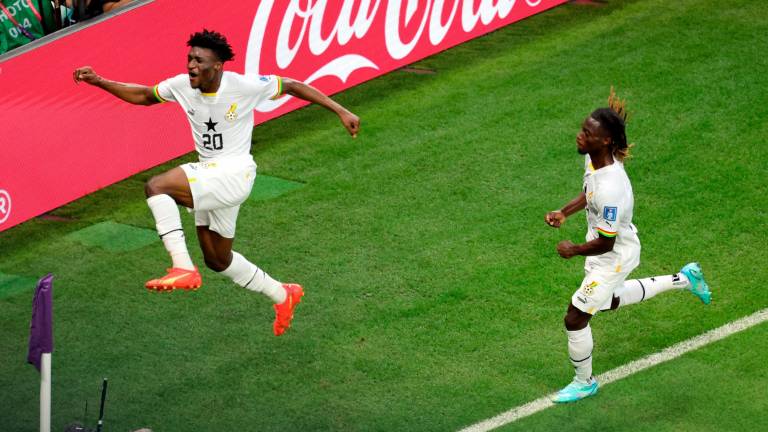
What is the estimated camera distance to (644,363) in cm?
911

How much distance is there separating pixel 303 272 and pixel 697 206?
3697 millimetres

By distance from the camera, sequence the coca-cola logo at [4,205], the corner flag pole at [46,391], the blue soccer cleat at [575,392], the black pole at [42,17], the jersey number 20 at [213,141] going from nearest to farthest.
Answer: the corner flag pole at [46,391], the blue soccer cleat at [575,392], the jersey number 20 at [213,141], the coca-cola logo at [4,205], the black pole at [42,17]

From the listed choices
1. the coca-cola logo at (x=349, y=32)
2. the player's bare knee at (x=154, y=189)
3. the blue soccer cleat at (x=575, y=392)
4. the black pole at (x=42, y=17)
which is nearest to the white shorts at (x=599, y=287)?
the blue soccer cleat at (x=575, y=392)

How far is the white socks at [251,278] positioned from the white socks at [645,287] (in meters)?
2.46

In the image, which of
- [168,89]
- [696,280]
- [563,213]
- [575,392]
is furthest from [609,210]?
[168,89]

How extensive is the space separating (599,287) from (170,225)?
9.50 feet

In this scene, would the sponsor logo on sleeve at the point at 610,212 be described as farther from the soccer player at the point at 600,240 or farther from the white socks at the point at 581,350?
the white socks at the point at 581,350

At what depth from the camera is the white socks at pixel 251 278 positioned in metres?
9.09

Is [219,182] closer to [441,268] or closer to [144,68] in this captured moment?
[441,268]

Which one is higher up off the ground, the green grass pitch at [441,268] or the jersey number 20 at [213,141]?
the jersey number 20 at [213,141]

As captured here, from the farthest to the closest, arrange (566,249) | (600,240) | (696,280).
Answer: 1. (696,280)
2. (600,240)
3. (566,249)

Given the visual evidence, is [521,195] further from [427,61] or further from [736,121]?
[427,61]

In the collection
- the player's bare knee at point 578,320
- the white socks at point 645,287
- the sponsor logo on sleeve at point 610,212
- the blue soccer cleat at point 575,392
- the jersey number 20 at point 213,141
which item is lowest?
the blue soccer cleat at point 575,392

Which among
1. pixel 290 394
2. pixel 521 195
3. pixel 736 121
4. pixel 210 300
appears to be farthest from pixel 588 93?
pixel 290 394
